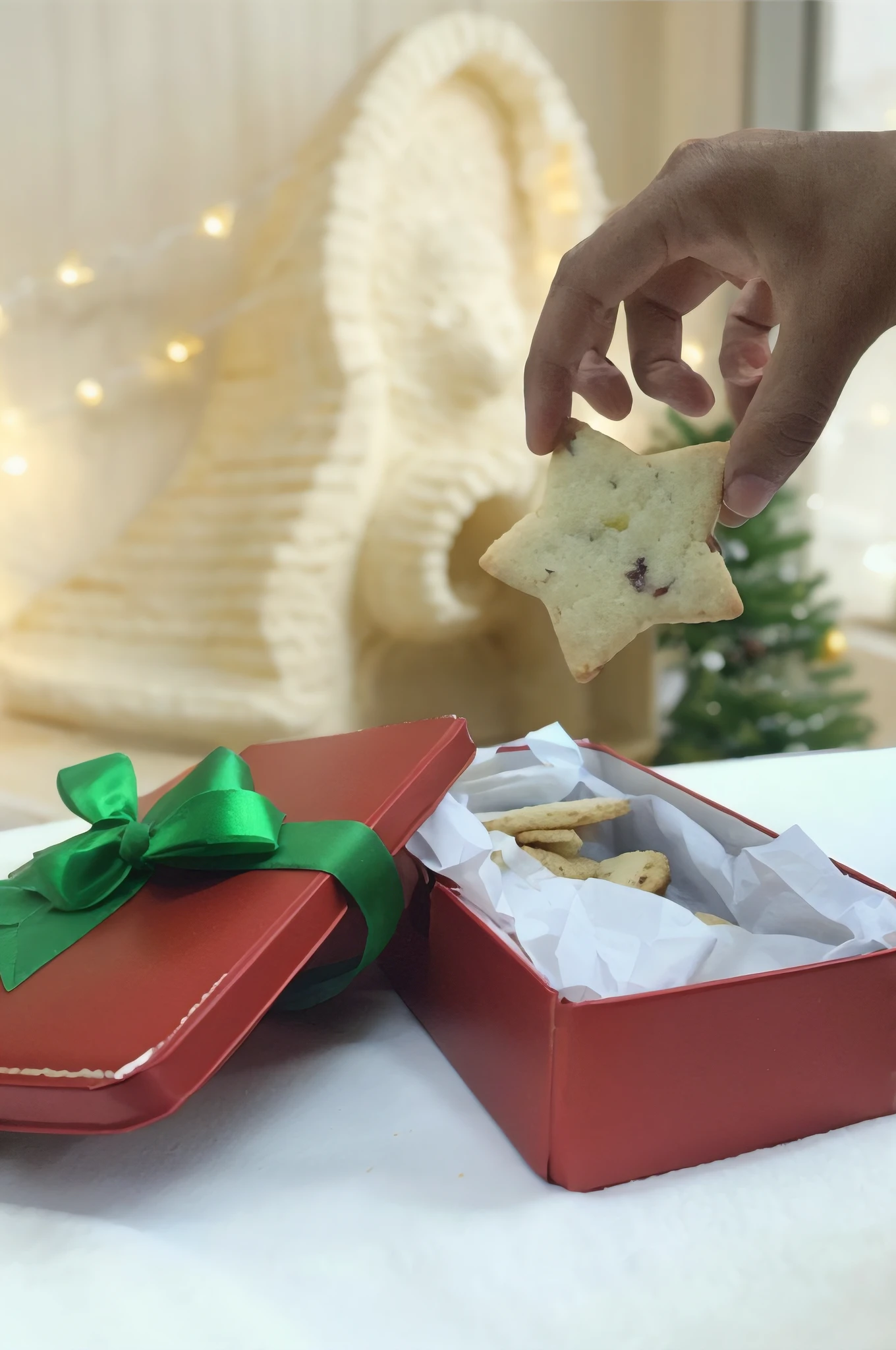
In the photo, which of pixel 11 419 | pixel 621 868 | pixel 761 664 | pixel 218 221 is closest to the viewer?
pixel 621 868

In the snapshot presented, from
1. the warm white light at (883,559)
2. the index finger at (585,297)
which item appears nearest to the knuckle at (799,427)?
the index finger at (585,297)

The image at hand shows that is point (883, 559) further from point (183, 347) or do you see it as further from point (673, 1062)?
point (673, 1062)

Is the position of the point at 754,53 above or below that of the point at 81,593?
above

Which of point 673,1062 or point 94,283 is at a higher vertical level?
point 94,283

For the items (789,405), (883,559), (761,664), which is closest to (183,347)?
(761,664)

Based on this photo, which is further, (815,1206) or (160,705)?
(160,705)

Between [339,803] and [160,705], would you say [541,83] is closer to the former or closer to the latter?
[160,705]

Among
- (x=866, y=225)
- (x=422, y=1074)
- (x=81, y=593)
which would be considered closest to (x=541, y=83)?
(x=81, y=593)

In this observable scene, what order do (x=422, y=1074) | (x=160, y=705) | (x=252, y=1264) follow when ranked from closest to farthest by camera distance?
(x=252, y=1264) → (x=422, y=1074) → (x=160, y=705)
